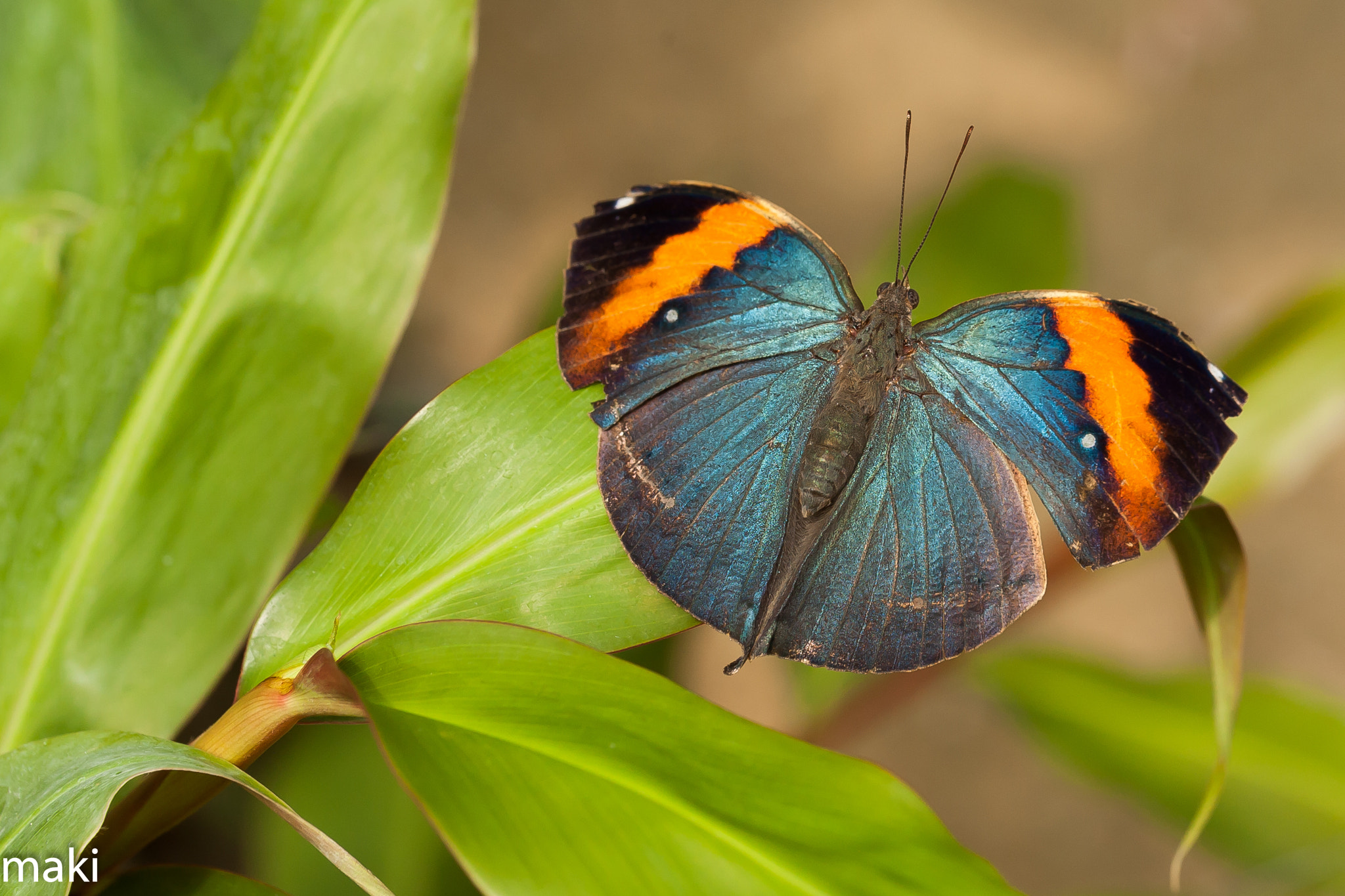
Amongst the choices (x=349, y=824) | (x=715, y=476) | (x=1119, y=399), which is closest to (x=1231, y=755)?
(x=1119, y=399)

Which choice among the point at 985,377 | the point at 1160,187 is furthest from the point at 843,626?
the point at 1160,187

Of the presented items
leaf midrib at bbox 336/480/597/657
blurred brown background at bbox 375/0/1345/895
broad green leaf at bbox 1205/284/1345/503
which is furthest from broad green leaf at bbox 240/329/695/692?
blurred brown background at bbox 375/0/1345/895

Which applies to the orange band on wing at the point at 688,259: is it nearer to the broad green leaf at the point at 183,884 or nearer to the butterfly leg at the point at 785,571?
the butterfly leg at the point at 785,571

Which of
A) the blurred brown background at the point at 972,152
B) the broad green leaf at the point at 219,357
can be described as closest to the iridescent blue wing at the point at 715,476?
the broad green leaf at the point at 219,357

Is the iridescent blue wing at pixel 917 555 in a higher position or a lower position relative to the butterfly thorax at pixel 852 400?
lower

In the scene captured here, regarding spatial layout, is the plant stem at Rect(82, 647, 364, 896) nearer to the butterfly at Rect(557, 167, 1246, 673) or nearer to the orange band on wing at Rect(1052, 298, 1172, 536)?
the butterfly at Rect(557, 167, 1246, 673)

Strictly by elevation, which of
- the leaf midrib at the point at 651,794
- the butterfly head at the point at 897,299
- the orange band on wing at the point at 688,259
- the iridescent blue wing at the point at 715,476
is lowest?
the leaf midrib at the point at 651,794

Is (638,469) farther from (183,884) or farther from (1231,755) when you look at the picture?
(1231,755)

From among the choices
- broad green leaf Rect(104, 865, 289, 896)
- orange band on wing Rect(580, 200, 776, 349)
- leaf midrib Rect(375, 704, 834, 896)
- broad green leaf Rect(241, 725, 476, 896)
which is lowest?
broad green leaf Rect(241, 725, 476, 896)
